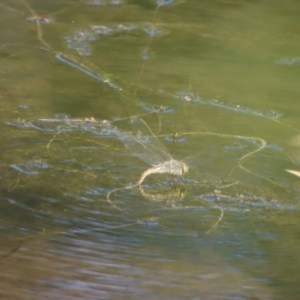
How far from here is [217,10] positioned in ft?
12.8

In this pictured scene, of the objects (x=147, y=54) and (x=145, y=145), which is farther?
(x=147, y=54)

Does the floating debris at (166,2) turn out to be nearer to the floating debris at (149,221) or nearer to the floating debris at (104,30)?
the floating debris at (104,30)

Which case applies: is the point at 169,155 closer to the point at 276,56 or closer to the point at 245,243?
the point at 245,243

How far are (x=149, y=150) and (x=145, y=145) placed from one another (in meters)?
0.05

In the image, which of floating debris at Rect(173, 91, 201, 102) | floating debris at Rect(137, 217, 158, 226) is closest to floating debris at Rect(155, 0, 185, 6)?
floating debris at Rect(173, 91, 201, 102)

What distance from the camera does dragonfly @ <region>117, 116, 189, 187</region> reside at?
2000mm

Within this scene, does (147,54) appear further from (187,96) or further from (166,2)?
(166,2)

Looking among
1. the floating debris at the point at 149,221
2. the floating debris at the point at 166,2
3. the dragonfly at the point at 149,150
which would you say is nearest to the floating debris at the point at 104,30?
the floating debris at the point at 166,2

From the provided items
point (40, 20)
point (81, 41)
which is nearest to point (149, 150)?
point (81, 41)

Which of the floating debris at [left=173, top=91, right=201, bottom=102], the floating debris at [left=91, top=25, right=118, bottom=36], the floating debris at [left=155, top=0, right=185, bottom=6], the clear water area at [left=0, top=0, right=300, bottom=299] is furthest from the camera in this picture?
the floating debris at [left=155, top=0, right=185, bottom=6]

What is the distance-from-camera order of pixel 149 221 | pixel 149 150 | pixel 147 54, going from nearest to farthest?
pixel 149 221 → pixel 149 150 → pixel 147 54

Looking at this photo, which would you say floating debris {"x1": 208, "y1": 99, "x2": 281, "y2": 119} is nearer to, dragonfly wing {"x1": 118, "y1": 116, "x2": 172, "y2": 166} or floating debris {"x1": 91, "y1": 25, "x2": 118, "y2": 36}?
dragonfly wing {"x1": 118, "y1": 116, "x2": 172, "y2": 166}

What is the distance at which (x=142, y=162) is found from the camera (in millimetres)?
2094

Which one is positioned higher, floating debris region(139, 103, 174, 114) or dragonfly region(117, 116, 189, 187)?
dragonfly region(117, 116, 189, 187)
